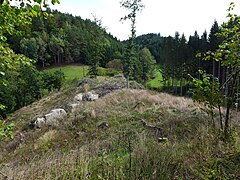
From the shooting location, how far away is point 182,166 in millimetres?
2684

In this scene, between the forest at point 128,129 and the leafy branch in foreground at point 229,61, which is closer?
the forest at point 128,129

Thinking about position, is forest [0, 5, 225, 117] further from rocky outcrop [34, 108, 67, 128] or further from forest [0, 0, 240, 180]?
forest [0, 0, 240, 180]

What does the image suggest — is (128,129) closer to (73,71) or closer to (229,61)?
(229,61)

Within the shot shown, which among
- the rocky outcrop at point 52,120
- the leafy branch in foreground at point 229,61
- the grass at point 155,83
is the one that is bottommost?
the rocky outcrop at point 52,120

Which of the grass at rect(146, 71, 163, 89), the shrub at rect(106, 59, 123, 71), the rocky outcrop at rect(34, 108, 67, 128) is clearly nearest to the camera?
the rocky outcrop at rect(34, 108, 67, 128)

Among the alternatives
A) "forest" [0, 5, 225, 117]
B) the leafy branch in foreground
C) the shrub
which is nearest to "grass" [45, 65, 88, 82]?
"forest" [0, 5, 225, 117]

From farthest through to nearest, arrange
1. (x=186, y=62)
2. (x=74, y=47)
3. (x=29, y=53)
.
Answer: (x=74, y=47), (x=29, y=53), (x=186, y=62)

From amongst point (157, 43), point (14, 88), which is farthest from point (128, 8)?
point (157, 43)

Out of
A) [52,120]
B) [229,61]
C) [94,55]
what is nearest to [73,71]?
[94,55]

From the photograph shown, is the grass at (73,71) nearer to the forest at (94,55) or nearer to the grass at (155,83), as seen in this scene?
the forest at (94,55)

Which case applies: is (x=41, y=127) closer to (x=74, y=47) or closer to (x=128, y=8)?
(x=128, y=8)

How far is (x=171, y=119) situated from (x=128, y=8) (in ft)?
49.9

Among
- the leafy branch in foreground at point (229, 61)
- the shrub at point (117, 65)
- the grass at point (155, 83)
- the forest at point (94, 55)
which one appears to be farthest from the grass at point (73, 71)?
the leafy branch in foreground at point (229, 61)

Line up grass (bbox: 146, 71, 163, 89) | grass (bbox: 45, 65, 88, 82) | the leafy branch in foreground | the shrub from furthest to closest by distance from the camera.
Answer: grass (bbox: 45, 65, 88, 82)
grass (bbox: 146, 71, 163, 89)
the shrub
the leafy branch in foreground
